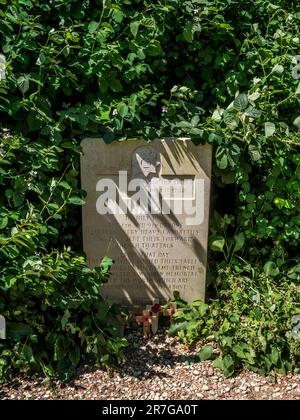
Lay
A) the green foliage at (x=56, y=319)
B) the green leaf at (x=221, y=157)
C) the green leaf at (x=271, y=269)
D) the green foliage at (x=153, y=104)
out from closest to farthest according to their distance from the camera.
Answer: the green foliage at (x=56, y=319) → the green foliage at (x=153, y=104) → the green leaf at (x=221, y=157) → the green leaf at (x=271, y=269)

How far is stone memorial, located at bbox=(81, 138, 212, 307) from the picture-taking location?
3.84 meters

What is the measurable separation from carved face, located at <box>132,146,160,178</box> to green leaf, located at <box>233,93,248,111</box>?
56cm

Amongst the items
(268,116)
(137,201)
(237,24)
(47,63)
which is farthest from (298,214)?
(47,63)

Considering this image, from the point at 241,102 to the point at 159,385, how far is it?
168 cm

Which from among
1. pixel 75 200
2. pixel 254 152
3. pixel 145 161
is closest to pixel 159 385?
pixel 75 200

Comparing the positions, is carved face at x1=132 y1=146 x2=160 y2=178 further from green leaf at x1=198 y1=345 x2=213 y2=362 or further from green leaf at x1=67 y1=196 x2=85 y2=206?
green leaf at x1=198 y1=345 x2=213 y2=362

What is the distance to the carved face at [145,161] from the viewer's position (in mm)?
3840

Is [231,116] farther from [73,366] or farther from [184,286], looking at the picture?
[73,366]

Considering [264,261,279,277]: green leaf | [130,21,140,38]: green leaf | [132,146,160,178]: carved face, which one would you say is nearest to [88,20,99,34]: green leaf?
[130,21,140,38]: green leaf

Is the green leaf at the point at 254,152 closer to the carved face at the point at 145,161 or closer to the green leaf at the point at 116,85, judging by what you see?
the carved face at the point at 145,161

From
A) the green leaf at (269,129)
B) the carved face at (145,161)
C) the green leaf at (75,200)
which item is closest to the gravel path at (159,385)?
the green leaf at (75,200)

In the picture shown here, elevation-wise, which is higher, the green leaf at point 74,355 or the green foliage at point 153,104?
the green foliage at point 153,104

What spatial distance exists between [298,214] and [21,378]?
1.97m

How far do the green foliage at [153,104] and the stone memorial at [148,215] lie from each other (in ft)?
0.33
